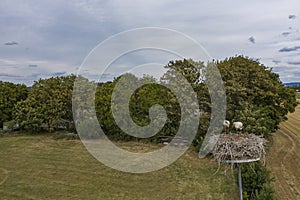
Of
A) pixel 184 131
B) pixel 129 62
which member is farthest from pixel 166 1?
pixel 184 131

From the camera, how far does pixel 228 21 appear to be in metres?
13.8

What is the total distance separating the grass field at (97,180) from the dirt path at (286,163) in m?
1.58

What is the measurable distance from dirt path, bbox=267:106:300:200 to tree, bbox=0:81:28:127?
16728 mm

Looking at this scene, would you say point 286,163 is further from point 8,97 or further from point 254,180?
point 8,97

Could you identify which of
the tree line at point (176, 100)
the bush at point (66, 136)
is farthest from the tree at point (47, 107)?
the bush at point (66, 136)

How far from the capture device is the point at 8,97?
1917cm

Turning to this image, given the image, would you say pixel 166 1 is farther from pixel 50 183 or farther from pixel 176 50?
pixel 50 183

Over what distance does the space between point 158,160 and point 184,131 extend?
9.64 ft

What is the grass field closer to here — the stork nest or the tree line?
the tree line

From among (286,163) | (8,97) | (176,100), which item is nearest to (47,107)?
(8,97)

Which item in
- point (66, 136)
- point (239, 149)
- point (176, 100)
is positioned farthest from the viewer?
point (66, 136)

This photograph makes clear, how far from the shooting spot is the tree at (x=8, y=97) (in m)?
18.9

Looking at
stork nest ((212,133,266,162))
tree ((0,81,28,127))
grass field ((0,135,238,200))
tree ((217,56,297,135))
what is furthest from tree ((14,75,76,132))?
stork nest ((212,133,266,162))

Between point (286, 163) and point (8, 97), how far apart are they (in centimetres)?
1768
